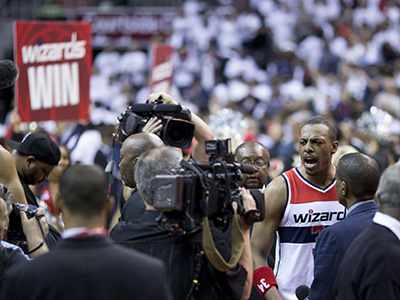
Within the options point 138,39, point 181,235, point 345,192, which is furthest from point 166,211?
point 138,39

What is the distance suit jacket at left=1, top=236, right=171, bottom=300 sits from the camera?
3037mm

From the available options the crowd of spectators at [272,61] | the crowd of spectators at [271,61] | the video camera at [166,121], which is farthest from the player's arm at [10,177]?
the crowd of spectators at [272,61]

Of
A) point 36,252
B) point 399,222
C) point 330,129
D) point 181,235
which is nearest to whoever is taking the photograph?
point 399,222

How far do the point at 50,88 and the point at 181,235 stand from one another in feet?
15.5

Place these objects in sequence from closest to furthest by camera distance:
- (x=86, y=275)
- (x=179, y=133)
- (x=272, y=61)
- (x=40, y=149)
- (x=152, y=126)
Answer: (x=86, y=275), (x=179, y=133), (x=152, y=126), (x=40, y=149), (x=272, y=61)

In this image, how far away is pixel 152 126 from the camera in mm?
5223

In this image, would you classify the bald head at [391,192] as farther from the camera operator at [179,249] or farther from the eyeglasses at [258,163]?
the eyeglasses at [258,163]

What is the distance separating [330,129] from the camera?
5.69 metres

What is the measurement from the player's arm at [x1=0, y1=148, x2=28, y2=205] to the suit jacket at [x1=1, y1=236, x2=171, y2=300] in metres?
2.21

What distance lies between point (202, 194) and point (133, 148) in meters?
1.34

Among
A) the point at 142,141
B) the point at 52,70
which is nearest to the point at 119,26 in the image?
the point at 52,70

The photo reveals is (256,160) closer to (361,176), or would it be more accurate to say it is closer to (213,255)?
(361,176)

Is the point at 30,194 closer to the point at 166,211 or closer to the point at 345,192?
the point at 166,211

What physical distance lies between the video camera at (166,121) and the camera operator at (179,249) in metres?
0.83
